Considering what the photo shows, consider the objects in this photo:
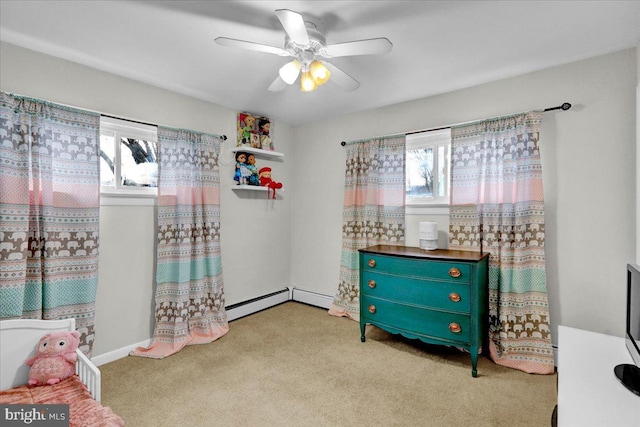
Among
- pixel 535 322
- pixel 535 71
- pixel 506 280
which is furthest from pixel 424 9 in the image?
pixel 535 322

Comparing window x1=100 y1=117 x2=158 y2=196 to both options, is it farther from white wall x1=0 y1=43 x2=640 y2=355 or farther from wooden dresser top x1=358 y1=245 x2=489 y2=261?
wooden dresser top x1=358 y1=245 x2=489 y2=261

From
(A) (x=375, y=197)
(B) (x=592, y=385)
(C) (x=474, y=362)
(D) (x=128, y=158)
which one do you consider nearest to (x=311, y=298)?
(A) (x=375, y=197)

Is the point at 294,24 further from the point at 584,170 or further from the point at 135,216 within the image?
the point at 584,170

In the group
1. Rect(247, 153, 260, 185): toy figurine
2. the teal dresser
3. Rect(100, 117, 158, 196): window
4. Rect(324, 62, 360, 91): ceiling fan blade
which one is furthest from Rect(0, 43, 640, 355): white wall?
Rect(324, 62, 360, 91): ceiling fan blade

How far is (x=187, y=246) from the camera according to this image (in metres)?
2.84

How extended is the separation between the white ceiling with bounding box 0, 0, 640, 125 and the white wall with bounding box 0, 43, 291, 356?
0.44 ft

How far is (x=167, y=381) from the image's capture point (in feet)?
7.34

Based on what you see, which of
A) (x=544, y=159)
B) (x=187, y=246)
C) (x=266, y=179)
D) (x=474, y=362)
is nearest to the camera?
(x=474, y=362)

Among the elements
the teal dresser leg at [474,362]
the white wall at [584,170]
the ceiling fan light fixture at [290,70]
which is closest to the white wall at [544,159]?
the white wall at [584,170]

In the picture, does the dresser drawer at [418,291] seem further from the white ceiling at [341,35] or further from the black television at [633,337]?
the white ceiling at [341,35]

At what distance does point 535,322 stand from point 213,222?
295 centimetres

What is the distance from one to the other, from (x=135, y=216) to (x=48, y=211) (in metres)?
0.61

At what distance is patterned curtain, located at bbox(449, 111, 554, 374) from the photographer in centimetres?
240

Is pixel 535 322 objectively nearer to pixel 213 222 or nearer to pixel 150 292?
pixel 213 222
